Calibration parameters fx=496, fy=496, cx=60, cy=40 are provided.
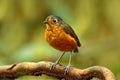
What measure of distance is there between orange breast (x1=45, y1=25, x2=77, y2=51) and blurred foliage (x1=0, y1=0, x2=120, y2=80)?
1.40 m

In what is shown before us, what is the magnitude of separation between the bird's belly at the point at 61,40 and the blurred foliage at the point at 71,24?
1398 millimetres

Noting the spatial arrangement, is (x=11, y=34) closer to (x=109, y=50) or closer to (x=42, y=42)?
(x=42, y=42)

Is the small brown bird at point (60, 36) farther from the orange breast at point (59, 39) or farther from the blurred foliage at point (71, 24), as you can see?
the blurred foliage at point (71, 24)

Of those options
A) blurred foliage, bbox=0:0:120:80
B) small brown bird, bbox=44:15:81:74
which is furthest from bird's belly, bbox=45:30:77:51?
blurred foliage, bbox=0:0:120:80

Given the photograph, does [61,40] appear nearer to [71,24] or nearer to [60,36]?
[60,36]

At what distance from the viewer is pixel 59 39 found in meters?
1.64

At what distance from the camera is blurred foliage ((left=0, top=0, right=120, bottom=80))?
10.5ft

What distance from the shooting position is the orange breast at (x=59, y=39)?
5.30 ft

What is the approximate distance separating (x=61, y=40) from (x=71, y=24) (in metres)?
1.52

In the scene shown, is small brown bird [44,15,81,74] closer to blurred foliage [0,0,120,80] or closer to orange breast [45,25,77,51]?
orange breast [45,25,77,51]

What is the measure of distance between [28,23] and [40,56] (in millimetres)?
533

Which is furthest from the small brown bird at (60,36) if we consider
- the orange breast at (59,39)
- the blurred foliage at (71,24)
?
the blurred foliage at (71,24)

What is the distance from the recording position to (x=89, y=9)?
10.9 ft

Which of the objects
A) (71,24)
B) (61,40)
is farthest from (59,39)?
(71,24)
